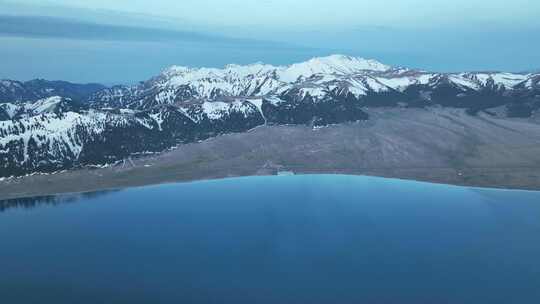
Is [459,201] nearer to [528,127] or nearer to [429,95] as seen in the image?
[528,127]

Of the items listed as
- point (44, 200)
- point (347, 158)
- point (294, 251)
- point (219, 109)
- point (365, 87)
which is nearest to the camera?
point (294, 251)

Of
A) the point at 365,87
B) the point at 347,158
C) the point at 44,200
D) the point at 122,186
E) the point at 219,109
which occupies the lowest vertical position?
the point at 44,200

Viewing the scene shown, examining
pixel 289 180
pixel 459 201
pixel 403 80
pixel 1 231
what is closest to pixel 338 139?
pixel 289 180

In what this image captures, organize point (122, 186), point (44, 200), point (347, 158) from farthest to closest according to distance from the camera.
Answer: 1. point (347, 158)
2. point (122, 186)
3. point (44, 200)

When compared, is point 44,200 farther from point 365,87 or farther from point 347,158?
point 365,87

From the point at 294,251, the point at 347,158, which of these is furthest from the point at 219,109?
the point at 294,251

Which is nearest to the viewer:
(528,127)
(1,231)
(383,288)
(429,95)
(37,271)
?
(383,288)

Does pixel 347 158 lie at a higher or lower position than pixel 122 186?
higher
